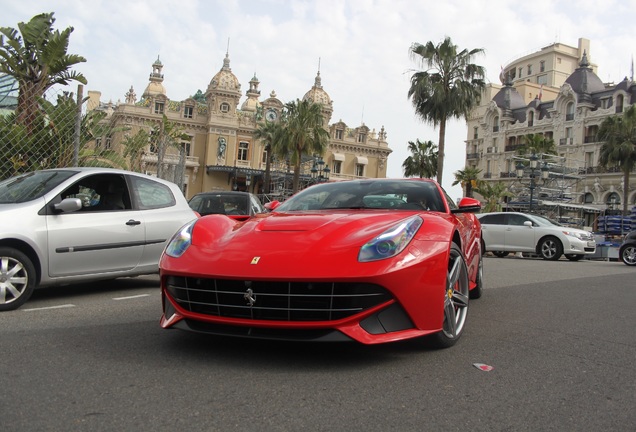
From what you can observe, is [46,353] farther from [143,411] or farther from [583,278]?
[583,278]

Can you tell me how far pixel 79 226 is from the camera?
5535mm

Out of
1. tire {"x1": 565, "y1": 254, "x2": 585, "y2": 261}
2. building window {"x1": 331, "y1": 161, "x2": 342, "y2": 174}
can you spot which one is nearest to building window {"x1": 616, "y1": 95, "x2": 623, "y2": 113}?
building window {"x1": 331, "y1": 161, "x2": 342, "y2": 174}

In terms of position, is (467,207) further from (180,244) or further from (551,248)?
(551,248)

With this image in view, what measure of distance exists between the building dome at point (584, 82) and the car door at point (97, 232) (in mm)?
64830

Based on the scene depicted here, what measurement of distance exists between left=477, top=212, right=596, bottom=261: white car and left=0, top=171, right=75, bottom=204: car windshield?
40.4 feet

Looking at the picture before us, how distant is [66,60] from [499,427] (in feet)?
39.2

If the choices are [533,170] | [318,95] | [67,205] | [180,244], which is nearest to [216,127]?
[318,95]

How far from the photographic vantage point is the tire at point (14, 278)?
4848 mm

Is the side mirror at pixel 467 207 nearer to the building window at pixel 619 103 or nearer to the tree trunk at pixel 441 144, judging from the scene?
the tree trunk at pixel 441 144

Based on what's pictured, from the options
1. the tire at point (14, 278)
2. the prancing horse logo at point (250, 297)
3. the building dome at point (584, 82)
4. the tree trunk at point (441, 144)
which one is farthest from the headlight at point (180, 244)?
the building dome at point (584, 82)

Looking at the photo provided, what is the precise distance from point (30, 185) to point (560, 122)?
64593 mm

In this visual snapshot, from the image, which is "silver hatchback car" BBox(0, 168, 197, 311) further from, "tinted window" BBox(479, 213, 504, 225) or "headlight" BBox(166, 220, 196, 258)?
"tinted window" BBox(479, 213, 504, 225)

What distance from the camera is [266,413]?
2.46 metres

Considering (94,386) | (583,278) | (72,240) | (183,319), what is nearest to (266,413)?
(94,386)
